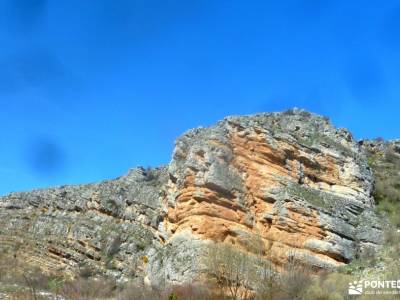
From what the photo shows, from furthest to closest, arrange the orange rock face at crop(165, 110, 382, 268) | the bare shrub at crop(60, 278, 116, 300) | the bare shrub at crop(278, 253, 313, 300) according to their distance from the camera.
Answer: the orange rock face at crop(165, 110, 382, 268)
the bare shrub at crop(60, 278, 116, 300)
the bare shrub at crop(278, 253, 313, 300)

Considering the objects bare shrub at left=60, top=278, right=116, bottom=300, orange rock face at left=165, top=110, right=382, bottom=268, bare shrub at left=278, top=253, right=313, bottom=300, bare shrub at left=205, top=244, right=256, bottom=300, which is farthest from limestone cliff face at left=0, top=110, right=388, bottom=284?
bare shrub at left=60, top=278, right=116, bottom=300

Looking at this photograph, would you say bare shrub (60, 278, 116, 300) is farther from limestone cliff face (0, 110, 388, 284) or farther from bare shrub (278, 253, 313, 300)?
bare shrub (278, 253, 313, 300)

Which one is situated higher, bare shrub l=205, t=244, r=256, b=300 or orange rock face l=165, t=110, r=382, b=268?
orange rock face l=165, t=110, r=382, b=268

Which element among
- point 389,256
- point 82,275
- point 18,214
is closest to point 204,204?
point 389,256

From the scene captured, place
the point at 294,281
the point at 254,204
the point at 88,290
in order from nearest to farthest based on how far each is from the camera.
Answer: the point at 294,281 < the point at 88,290 < the point at 254,204

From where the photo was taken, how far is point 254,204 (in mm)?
35469

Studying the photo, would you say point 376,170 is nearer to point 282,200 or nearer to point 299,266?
point 282,200

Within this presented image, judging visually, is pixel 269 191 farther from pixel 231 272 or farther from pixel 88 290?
pixel 88 290

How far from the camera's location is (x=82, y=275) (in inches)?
1799

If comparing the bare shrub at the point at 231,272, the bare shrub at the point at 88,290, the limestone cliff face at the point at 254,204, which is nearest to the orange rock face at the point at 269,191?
the limestone cliff face at the point at 254,204

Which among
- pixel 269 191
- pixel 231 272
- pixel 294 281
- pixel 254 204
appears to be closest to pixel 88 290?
pixel 231 272

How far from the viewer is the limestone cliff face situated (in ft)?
108

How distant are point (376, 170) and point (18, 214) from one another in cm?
3804

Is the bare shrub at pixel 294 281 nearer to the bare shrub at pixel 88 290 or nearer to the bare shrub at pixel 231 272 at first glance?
the bare shrub at pixel 231 272
